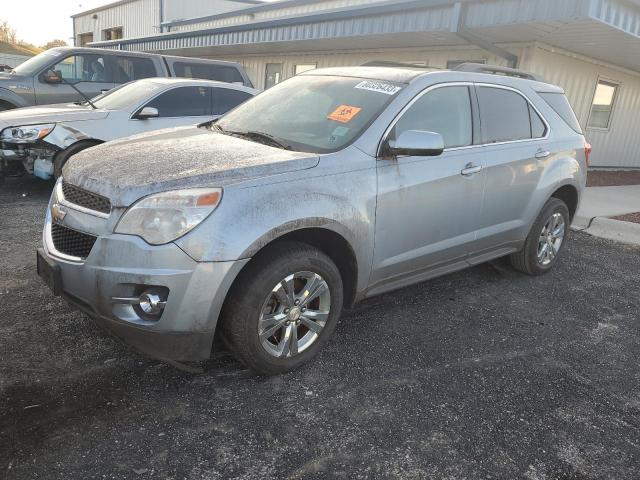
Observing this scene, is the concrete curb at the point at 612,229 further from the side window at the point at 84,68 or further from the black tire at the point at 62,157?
the side window at the point at 84,68

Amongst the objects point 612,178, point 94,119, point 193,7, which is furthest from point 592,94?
point 193,7

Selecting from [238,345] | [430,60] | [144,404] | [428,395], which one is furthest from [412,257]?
[430,60]

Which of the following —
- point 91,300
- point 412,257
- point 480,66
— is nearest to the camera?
point 91,300

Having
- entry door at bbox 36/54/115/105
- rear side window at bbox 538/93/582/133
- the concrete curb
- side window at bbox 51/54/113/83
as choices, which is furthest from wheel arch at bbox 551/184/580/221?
side window at bbox 51/54/113/83

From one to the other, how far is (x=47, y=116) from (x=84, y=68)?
10.7ft

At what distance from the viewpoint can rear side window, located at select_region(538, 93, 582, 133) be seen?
185 inches

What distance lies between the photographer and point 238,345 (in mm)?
2727

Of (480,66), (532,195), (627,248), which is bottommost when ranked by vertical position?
(627,248)

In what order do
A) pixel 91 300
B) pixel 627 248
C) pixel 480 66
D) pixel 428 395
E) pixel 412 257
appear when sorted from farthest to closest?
pixel 627 248, pixel 480 66, pixel 412 257, pixel 428 395, pixel 91 300

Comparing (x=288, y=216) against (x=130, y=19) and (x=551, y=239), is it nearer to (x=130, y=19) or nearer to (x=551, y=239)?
(x=551, y=239)

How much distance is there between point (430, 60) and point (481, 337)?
343 inches

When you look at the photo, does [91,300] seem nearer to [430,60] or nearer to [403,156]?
[403,156]

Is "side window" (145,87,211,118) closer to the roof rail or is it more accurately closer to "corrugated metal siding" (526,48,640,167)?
the roof rail

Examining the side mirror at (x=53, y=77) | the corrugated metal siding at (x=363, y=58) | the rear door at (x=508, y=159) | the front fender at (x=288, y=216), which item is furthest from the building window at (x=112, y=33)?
the front fender at (x=288, y=216)
